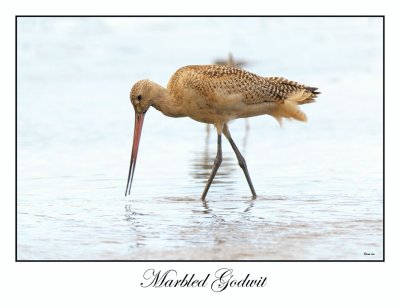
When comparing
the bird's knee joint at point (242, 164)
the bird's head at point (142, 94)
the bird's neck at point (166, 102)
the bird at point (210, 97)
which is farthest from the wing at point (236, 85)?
the bird's knee joint at point (242, 164)

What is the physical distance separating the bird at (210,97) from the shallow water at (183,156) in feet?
2.26

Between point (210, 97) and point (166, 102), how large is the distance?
46cm

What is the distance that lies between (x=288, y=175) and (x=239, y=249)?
363 cm

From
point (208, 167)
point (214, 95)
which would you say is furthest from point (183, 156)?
point (214, 95)

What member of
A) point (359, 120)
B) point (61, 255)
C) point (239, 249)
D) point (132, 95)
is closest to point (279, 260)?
point (239, 249)

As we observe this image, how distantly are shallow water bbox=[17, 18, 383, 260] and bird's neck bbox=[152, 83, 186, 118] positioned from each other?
0.87m

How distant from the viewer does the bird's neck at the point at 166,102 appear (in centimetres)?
1012

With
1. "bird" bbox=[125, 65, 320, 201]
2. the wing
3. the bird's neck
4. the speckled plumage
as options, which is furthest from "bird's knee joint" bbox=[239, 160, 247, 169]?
the bird's neck

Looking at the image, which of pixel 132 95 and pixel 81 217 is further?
pixel 132 95

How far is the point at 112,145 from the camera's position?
13781 millimetres

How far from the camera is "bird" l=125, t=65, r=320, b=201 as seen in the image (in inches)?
396

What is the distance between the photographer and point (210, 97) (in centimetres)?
1005

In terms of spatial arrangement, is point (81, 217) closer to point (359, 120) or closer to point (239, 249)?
point (239, 249)

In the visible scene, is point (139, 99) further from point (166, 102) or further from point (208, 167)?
point (208, 167)
